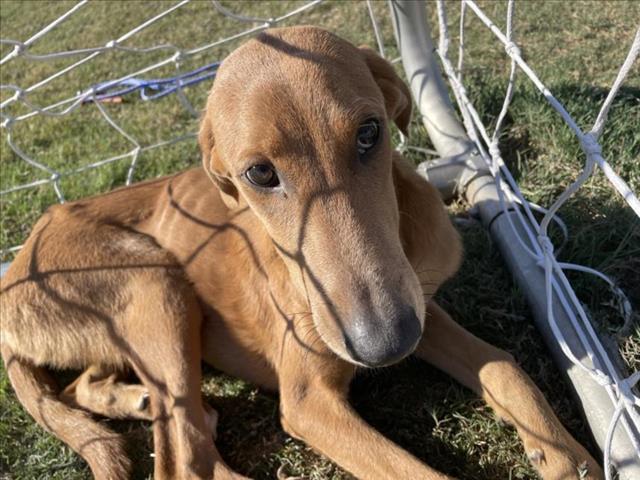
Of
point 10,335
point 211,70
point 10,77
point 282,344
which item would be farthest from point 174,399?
point 10,77

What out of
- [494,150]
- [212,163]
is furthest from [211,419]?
[494,150]

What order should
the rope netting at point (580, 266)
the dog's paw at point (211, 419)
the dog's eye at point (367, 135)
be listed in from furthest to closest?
the dog's paw at point (211, 419) → the dog's eye at point (367, 135) → the rope netting at point (580, 266)

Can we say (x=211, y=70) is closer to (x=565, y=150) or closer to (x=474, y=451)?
(x=565, y=150)

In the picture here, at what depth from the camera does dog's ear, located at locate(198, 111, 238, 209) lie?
2.61 m

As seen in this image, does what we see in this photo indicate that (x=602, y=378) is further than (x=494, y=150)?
No

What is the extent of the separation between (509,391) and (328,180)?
3.64ft

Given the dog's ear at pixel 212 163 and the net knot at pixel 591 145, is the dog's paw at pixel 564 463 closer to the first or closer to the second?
the net knot at pixel 591 145

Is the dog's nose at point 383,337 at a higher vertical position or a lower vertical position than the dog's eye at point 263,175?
lower

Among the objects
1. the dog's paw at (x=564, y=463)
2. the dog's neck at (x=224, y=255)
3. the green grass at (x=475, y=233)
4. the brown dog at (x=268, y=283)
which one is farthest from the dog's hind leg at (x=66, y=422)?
the dog's paw at (x=564, y=463)

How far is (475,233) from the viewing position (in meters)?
3.48

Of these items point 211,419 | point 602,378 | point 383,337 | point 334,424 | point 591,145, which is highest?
point 591,145

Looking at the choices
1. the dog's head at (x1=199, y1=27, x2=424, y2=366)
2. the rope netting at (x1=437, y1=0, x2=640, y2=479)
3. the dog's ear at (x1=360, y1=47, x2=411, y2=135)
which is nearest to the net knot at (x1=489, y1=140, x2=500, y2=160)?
the rope netting at (x1=437, y1=0, x2=640, y2=479)

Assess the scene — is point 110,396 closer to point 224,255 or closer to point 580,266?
point 224,255

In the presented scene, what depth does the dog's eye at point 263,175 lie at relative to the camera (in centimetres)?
217
